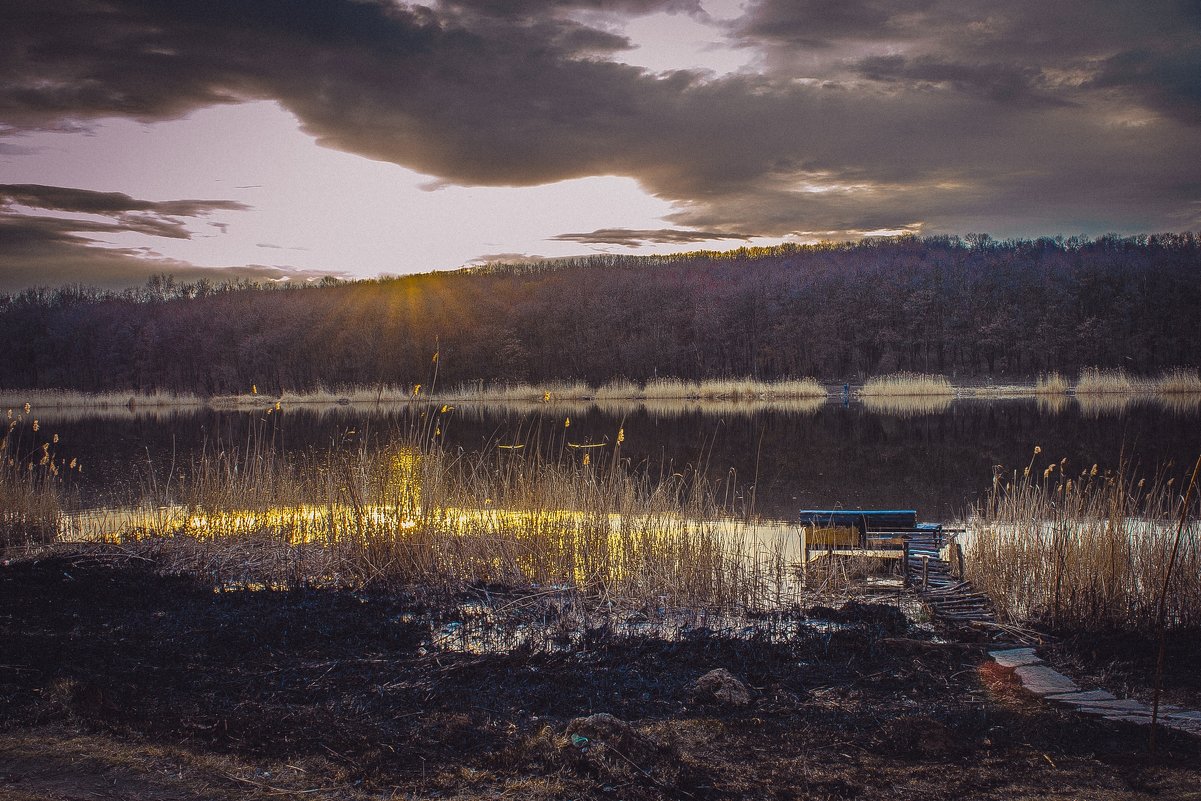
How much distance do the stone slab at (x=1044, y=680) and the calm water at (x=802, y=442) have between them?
4424 mm

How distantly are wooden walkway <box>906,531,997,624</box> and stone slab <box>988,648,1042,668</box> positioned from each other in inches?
23.8

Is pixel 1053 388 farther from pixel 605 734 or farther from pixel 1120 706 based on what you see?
pixel 605 734

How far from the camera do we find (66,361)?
239 feet

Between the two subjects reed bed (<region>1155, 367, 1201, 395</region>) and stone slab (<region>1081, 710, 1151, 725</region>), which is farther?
reed bed (<region>1155, 367, 1201, 395</region>)

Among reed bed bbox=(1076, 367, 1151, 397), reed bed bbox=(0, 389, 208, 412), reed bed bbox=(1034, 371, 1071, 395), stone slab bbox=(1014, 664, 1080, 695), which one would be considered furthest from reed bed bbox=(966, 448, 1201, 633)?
reed bed bbox=(0, 389, 208, 412)

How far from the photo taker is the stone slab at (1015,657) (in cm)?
552

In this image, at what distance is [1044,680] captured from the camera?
516cm

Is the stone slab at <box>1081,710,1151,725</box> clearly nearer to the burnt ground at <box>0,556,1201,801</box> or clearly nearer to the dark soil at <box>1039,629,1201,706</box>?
the burnt ground at <box>0,556,1201,801</box>

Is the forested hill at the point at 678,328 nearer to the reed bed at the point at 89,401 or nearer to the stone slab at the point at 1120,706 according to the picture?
the reed bed at the point at 89,401

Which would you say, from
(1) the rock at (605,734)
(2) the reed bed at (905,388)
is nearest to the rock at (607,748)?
(1) the rock at (605,734)

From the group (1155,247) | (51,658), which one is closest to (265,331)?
(51,658)

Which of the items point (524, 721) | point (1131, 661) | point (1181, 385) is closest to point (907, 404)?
point (1181, 385)

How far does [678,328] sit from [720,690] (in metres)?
69.4

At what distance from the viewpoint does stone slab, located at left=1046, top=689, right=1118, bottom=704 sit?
4.80 meters
